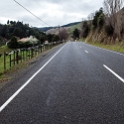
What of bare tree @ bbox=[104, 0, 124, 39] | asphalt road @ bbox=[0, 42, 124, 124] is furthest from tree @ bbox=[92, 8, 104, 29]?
asphalt road @ bbox=[0, 42, 124, 124]

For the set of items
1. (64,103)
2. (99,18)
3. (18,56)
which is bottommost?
(18,56)

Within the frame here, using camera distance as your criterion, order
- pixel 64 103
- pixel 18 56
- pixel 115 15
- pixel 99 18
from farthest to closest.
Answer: pixel 99 18 → pixel 115 15 → pixel 18 56 → pixel 64 103

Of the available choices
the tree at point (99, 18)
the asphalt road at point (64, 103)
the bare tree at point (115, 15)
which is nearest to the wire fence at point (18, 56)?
the asphalt road at point (64, 103)

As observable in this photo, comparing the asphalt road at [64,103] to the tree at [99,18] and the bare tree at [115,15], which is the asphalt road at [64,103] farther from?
the tree at [99,18]

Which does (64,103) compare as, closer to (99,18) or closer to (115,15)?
(115,15)

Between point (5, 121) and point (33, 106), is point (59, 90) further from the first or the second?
point (5, 121)

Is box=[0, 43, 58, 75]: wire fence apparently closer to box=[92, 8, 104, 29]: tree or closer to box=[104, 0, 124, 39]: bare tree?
box=[104, 0, 124, 39]: bare tree

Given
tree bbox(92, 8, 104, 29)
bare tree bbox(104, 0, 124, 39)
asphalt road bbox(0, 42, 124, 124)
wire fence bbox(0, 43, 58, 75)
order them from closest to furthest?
asphalt road bbox(0, 42, 124, 124)
wire fence bbox(0, 43, 58, 75)
bare tree bbox(104, 0, 124, 39)
tree bbox(92, 8, 104, 29)

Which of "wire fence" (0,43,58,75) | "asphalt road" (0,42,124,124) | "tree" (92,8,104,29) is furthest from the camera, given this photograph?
"tree" (92,8,104,29)

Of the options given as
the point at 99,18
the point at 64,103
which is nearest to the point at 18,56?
the point at 64,103

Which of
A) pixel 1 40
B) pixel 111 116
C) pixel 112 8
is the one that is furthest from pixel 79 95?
pixel 112 8

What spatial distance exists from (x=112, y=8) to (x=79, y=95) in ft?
122

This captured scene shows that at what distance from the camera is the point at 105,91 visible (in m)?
5.59

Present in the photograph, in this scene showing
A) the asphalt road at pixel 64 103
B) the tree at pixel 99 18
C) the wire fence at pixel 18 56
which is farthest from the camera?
the tree at pixel 99 18
